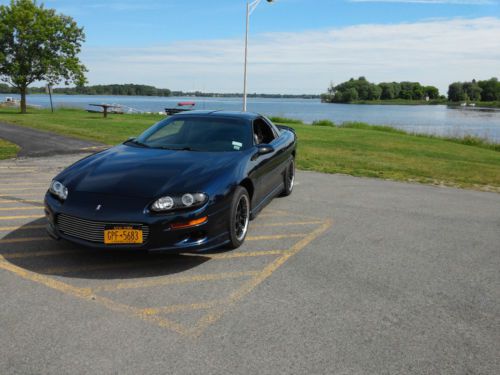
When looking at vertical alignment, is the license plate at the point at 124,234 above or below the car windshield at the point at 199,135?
below

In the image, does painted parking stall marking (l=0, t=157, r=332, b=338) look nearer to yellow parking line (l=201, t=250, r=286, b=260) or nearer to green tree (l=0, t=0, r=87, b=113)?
yellow parking line (l=201, t=250, r=286, b=260)

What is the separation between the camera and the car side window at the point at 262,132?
5.81 metres

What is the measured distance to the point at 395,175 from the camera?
32.4 feet

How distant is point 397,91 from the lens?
489 ft

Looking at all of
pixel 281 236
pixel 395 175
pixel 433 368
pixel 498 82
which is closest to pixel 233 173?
pixel 281 236

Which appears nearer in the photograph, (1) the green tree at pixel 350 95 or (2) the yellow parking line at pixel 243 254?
(2) the yellow parking line at pixel 243 254

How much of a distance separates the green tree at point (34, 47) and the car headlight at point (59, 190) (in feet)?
113

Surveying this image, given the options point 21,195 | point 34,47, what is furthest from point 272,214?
point 34,47

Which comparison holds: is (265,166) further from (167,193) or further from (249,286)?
(249,286)

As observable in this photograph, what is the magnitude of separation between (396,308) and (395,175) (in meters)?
6.95

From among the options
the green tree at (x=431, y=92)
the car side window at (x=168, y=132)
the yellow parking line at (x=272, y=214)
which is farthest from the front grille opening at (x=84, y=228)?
the green tree at (x=431, y=92)

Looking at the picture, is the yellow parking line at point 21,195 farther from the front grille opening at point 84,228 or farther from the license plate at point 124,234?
the license plate at point 124,234

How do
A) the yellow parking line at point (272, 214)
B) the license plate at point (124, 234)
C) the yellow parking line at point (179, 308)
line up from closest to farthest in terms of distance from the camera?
the yellow parking line at point (179, 308)
the license plate at point (124, 234)
the yellow parking line at point (272, 214)

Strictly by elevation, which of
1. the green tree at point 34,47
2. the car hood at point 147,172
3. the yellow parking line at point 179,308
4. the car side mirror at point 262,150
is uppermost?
the green tree at point 34,47
